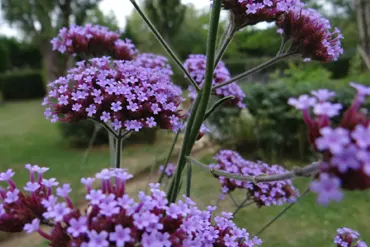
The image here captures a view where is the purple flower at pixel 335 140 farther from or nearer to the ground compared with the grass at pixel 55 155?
farther from the ground

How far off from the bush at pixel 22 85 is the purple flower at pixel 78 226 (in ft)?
59.8

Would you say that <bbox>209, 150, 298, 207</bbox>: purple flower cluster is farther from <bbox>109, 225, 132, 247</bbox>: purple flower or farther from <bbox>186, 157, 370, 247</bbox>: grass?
<bbox>186, 157, 370, 247</bbox>: grass

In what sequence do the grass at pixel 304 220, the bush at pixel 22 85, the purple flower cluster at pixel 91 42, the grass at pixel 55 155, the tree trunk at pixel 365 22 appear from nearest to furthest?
the purple flower cluster at pixel 91 42 → the grass at pixel 304 220 → the grass at pixel 55 155 → the tree trunk at pixel 365 22 → the bush at pixel 22 85

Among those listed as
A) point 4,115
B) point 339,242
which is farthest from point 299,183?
point 4,115

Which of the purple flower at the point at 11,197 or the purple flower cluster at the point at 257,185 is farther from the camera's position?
the purple flower cluster at the point at 257,185

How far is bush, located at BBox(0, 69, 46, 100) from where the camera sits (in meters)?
17.2

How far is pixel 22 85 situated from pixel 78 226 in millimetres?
18542

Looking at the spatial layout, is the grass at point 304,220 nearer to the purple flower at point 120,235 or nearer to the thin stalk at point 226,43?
the thin stalk at point 226,43

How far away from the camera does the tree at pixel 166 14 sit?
30.6 ft

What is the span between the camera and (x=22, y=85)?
17.7 meters

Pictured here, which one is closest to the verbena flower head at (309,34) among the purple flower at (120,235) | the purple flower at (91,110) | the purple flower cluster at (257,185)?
the purple flower cluster at (257,185)

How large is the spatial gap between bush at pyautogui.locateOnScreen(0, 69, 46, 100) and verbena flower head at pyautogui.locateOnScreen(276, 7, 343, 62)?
17903 millimetres

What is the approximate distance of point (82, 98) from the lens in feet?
3.81

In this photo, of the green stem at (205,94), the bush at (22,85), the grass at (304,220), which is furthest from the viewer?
the bush at (22,85)
